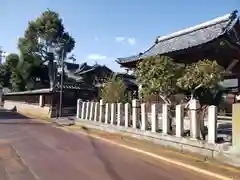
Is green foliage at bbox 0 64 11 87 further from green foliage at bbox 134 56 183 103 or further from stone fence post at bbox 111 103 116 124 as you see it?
green foliage at bbox 134 56 183 103

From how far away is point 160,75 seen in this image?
15.0 m

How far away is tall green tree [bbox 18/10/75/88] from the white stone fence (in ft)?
89.6

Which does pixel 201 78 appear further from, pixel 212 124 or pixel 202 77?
pixel 212 124

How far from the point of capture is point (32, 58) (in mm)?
53875

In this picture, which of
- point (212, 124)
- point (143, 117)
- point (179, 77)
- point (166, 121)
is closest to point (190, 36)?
point (179, 77)

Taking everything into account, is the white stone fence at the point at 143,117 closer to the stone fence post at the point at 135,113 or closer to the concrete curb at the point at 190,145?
the stone fence post at the point at 135,113

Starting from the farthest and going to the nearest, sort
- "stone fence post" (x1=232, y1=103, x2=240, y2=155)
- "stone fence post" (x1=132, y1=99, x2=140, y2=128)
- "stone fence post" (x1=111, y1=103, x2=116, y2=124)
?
"stone fence post" (x1=111, y1=103, x2=116, y2=124)
"stone fence post" (x1=132, y1=99, x2=140, y2=128)
"stone fence post" (x1=232, y1=103, x2=240, y2=155)

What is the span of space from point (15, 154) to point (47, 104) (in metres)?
27.7

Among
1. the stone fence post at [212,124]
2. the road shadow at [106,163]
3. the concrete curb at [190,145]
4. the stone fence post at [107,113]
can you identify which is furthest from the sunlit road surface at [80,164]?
the stone fence post at [107,113]

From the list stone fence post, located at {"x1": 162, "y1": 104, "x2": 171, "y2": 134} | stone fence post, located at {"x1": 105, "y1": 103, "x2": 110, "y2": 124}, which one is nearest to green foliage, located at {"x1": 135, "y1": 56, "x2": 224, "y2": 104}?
stone fence post, located at {"x1": 162, "y1": 104, "x2": 171, "y2": 134}

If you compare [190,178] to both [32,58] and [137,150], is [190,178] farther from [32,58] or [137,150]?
[32,58]

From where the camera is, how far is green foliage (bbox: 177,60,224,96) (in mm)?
13703

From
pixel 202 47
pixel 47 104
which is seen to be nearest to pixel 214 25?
pixel 202 47

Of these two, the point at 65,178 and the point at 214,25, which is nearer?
the point at 65,178
